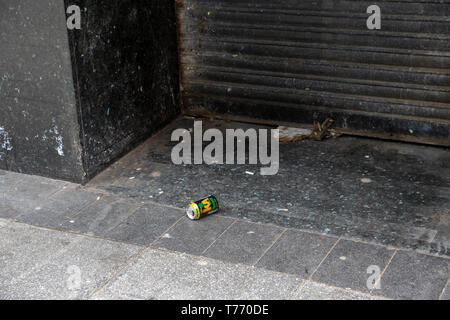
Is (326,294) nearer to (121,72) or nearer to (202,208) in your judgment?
(202,208)

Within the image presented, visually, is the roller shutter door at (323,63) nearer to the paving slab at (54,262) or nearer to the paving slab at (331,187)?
the paving slab at (331,187)

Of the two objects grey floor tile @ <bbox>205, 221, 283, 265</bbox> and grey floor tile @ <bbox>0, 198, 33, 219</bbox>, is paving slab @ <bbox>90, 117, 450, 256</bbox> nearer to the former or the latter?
grey floor tile @ <bbox>205, 221, 283, 265</bbox>

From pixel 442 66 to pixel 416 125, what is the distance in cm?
68

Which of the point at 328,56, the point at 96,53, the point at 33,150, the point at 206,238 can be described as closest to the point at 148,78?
the point at 96,53

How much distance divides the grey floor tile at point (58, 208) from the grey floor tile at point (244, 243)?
1459 millimetres

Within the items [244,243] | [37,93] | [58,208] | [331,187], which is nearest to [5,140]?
[37,93]

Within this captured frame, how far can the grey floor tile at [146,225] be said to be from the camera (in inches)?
209

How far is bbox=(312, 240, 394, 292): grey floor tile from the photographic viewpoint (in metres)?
4.59

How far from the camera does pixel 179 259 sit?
496 centimetres

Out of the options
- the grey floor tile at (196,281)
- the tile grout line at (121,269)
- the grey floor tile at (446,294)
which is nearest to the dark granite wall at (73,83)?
the tile grout line at (121,269)

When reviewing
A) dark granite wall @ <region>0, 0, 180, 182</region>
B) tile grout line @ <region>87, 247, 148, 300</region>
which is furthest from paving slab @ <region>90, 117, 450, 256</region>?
tile grout line @ <region>87, 247, 148, 300</region>

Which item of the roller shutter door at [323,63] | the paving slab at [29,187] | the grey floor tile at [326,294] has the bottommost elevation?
the grey floor tile at [326,294]

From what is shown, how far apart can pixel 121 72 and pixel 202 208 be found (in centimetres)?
189

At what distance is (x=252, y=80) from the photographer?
737 centimetres
